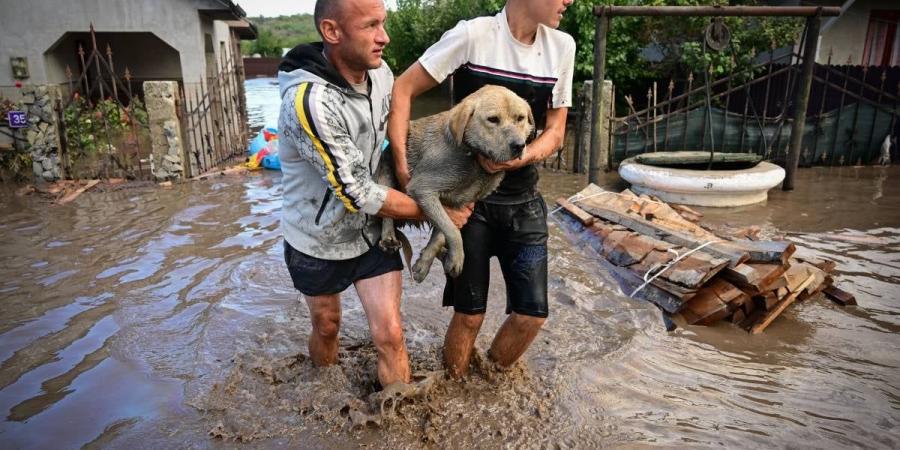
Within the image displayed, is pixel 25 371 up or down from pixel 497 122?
down

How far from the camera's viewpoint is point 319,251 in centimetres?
333

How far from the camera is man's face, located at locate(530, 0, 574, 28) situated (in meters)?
3.28

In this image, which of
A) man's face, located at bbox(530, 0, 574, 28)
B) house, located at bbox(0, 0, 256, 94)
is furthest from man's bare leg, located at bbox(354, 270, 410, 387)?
house, located at bbox(0, 0, 256, 94)

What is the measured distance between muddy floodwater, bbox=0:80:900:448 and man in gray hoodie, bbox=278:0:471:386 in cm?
58

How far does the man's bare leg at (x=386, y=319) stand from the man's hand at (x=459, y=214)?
465 millimetres

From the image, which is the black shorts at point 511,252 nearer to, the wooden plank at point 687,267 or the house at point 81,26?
the wooden plank at point 687,267

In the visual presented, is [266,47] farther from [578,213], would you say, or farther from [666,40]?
[578,213]

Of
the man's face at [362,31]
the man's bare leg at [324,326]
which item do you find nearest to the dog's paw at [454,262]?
the man's bare leg at [324,326]

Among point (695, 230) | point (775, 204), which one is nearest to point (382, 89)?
point (695, 230)

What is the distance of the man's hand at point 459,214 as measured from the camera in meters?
3.48

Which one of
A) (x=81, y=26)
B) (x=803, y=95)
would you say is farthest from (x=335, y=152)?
(x=81, y=26)

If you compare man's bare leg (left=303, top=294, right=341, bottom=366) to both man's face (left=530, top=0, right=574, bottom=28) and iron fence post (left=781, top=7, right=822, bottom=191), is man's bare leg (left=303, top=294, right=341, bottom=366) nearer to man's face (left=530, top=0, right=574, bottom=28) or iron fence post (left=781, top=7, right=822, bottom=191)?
man's face (left=530, top=0, right=574, bottom=28)

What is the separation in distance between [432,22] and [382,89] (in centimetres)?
2137

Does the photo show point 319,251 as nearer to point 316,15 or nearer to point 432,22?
point 316,15
